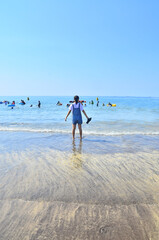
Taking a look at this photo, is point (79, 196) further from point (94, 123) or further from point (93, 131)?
point (94, 123)

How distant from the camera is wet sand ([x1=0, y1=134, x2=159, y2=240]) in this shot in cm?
263

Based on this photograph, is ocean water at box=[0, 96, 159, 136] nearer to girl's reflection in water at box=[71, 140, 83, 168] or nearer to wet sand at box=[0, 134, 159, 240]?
girl's reflection in water at box=[71, 140, 83, 168]

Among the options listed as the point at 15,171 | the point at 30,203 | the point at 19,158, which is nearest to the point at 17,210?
the point at 30,203

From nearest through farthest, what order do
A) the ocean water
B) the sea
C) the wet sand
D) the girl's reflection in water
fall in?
1. the wet sand
2. the girl's reflection in water
3. the sea
4. the ocean water

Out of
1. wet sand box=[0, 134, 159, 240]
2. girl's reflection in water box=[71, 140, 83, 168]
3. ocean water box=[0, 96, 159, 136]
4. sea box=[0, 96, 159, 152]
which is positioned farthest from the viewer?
ocean water box=[0, 96, 159, 136]

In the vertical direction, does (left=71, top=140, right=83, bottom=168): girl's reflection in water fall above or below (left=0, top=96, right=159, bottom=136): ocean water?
above

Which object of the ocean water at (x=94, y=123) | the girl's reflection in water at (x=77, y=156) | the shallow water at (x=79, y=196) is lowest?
the ocean water at (x=94, y=123)

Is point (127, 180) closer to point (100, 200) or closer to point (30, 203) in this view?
point (100, 200)

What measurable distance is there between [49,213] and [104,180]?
171 cm

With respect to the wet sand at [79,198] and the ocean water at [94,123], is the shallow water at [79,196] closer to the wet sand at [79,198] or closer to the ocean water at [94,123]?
the wet sand at [79,198]

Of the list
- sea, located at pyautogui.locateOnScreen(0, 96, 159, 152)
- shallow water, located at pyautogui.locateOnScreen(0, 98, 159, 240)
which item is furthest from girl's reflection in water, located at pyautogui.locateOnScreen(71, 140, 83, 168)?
sea, located at pyautogui.locateOnScreen(0, 96, 159, 152)

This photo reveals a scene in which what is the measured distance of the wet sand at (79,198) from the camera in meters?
2.63

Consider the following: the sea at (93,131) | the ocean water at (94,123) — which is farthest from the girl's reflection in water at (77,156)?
the ocean water at (94,123)

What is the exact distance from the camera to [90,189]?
12.7 ft
